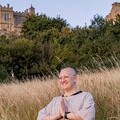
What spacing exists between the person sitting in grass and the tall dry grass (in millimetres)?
965

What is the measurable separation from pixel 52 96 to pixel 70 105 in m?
2.37

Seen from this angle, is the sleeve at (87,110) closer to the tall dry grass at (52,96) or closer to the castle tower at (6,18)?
the tall dry grass at (52,96)

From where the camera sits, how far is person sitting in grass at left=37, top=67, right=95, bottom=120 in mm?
4027

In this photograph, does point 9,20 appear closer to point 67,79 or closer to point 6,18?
point 6,18

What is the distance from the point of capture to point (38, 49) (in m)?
35.5

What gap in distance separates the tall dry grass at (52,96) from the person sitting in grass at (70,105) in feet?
3.17

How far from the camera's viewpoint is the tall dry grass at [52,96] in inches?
217

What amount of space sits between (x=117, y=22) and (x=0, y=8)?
6368 cm

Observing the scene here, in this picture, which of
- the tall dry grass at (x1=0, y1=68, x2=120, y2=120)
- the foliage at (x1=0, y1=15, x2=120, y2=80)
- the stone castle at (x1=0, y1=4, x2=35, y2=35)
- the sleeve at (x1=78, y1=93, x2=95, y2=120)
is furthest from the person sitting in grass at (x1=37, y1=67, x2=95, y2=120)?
the stone castle at (x1=0, y1=4, x2=35, y2=35)

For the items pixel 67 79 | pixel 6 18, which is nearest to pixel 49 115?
pixel 67 79

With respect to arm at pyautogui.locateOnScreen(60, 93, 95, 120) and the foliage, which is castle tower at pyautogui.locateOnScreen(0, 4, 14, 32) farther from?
arm at pyautogui.locateOnScreen(60, 93, 95, 120)

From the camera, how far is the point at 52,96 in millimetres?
6520

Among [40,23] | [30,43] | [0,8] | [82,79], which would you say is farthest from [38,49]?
[0,8]

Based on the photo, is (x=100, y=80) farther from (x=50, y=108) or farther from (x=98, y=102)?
(x=50, y=108)
